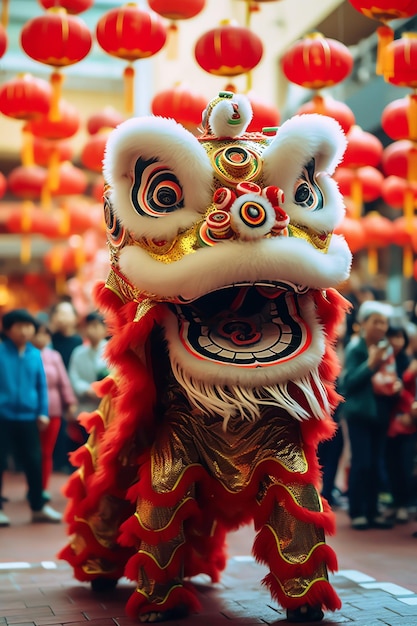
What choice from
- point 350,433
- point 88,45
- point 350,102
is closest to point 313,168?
point 350,433

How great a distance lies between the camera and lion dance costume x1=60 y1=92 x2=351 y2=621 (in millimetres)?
3719

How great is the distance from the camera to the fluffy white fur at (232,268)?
362cm

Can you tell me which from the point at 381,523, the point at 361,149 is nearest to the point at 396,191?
the point at 361,149

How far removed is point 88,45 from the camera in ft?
22.3

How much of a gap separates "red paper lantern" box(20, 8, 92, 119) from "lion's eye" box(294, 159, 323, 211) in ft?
10.7

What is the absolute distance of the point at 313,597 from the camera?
3.71 metres

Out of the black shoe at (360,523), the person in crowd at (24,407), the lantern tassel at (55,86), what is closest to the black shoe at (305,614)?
the black shoe at (360,523)

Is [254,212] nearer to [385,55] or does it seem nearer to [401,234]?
[385,55]

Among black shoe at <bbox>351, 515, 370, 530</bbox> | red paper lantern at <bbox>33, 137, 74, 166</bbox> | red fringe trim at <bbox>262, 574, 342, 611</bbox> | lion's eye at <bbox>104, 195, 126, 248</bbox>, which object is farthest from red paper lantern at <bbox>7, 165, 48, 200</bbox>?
red fringe trim at <bbox>262, 574, 342, 611</bbox>

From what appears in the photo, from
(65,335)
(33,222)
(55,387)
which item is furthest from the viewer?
(33,222)

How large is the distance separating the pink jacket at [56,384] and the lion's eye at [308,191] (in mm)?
3771

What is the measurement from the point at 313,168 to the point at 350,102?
257 inches

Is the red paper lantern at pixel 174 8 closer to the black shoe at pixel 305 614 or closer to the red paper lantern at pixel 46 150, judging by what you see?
the red paper lantern at pixel 46 150

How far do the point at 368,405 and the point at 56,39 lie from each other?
3.22 metres
